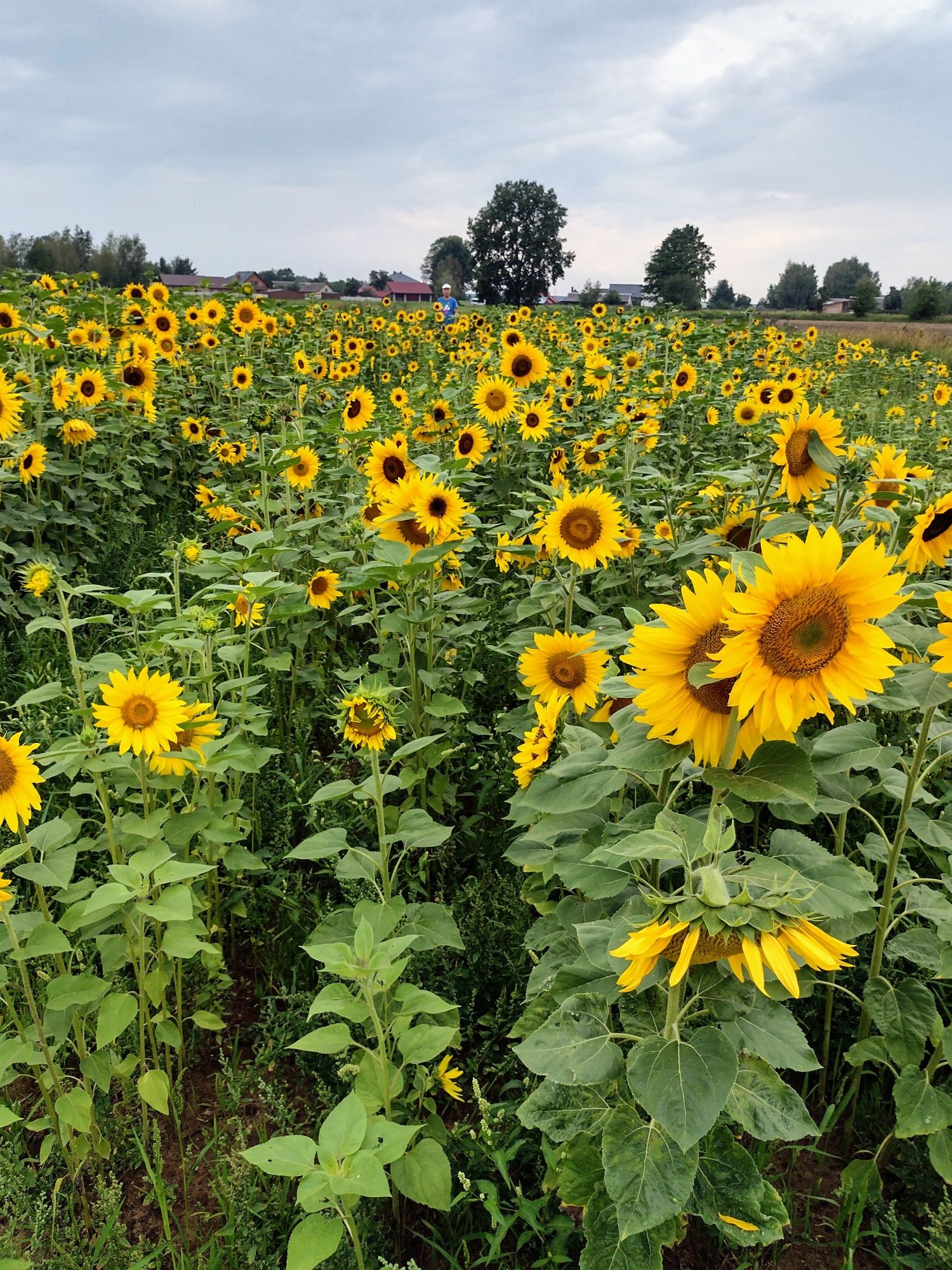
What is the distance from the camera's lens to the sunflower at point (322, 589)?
3.40m

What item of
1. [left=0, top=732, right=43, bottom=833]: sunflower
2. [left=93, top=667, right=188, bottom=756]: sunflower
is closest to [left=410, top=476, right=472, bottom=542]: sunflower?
[left=93, top=667, right=188, bottom=756]: sunflower

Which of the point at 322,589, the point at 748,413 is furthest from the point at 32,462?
the point at 748,413

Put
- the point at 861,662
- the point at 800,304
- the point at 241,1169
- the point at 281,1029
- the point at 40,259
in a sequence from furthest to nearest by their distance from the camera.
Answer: the point at 800,304, the point at 40,259, the point at 281,1029, the point at 241,1169, the point at 861,662

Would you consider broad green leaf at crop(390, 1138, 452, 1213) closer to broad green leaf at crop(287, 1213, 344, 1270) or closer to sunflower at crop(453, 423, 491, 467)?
broad green leaf at crop(287, 1213, 344, 1270)

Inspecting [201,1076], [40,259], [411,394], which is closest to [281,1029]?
[201,1076]

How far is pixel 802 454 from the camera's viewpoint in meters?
2.11

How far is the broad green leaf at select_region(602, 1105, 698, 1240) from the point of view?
111cm

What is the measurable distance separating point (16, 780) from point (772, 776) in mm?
1563

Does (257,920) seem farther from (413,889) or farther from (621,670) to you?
(621,670)

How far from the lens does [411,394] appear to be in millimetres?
6824

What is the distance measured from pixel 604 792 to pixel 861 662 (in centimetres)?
51

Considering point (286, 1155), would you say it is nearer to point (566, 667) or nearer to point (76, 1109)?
point (76, 1109)

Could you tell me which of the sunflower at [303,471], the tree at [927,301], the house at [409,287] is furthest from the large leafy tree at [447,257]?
the sunflower at [303,471]

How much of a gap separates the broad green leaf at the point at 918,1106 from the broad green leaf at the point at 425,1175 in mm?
839
